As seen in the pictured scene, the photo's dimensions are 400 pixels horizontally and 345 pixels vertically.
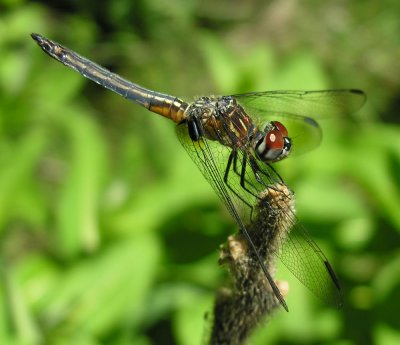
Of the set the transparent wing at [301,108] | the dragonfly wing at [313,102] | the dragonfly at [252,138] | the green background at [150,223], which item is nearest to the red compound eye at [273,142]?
the dragonfly at [252,138]

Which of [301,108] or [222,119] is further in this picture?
[301,108]

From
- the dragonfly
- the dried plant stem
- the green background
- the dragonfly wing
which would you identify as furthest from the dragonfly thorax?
the green background

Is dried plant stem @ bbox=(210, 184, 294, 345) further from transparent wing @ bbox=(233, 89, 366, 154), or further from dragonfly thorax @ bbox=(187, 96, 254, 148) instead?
transparent wing @ bbox=(233, 89, 366, 154)

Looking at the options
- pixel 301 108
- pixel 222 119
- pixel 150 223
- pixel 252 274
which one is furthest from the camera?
pixel 150 223

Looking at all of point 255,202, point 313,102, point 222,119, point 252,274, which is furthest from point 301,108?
point 252,274

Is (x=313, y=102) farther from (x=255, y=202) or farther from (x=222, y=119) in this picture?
(x=255, y=202)

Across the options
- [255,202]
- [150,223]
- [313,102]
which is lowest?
[255,202]

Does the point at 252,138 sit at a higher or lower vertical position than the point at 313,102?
lower
